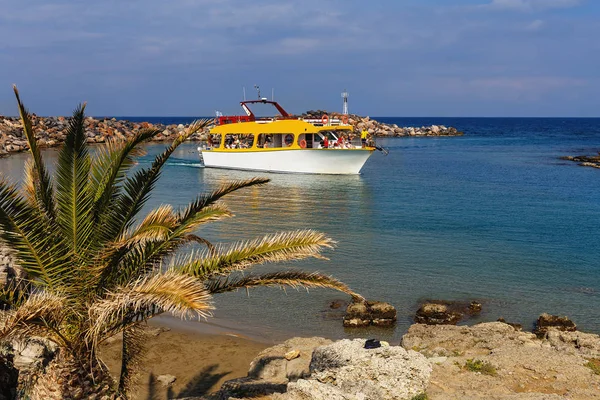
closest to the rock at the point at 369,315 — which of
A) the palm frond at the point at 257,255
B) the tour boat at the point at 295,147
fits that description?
the palm frond at the point at 257,255

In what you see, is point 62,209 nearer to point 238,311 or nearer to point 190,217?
point 190,217

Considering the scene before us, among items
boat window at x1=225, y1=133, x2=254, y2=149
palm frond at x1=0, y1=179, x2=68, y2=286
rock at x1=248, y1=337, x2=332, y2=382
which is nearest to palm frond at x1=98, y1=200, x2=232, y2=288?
palm frond at x1=0, y1=179, x2=68, y2=286

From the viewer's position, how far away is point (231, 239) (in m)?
20.1

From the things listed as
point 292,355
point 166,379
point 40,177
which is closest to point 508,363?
point 292,355

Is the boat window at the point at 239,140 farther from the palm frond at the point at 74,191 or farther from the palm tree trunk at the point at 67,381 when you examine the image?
the palm tree trunk at the point at 67,381

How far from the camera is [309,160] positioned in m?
37.5

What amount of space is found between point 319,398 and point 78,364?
2.47 meters

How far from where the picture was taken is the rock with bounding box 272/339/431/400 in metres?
6.52

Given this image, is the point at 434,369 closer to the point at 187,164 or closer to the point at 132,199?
the point at 132,199

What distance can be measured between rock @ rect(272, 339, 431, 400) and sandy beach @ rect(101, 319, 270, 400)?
337cm

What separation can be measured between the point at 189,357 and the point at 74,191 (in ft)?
19.1

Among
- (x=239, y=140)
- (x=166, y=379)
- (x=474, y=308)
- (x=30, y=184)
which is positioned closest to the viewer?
(x=30, y=184)

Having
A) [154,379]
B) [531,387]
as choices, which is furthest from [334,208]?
[531,387]

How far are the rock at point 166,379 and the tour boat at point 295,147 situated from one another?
1066 inches
